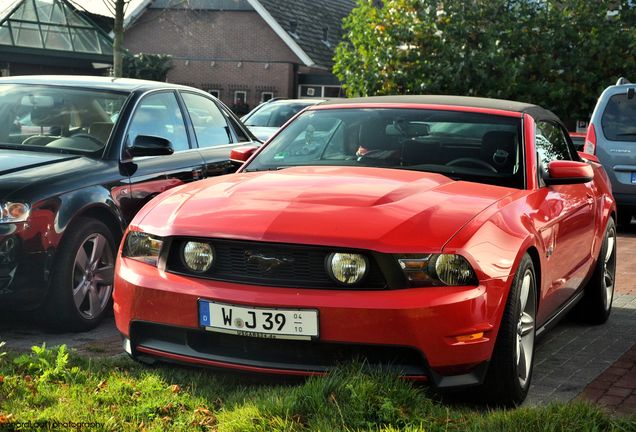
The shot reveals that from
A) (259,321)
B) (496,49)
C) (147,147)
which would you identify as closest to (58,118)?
(147,147)

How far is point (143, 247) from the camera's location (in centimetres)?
486

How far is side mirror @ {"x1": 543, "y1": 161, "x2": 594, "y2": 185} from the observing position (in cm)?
571

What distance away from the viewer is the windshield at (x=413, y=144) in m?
5.67

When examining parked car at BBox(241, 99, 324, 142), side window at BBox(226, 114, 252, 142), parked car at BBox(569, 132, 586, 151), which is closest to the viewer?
side window at BBox(226, 114, 252, 142)

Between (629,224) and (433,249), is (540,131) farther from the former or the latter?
(629,224)

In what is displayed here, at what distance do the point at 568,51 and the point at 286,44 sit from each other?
80.0ft

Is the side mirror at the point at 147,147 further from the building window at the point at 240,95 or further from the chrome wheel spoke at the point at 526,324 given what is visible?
the building window at the point at 240,95

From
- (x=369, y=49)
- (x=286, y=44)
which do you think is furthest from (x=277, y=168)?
(x=286, y=44)

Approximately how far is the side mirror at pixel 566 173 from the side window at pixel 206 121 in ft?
10.9

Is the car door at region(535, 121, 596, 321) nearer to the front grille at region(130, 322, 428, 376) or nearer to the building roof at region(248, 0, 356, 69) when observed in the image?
the front grille at region(130, 322, 428, 376)

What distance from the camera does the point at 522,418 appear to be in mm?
4074

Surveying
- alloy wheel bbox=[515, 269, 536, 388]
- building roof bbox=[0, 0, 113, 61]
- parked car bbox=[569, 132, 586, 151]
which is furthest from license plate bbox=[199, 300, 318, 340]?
building roof bbox=[0, 0, 113, 61]

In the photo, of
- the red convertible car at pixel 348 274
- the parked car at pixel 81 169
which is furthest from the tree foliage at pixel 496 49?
the red convertible car at pixel 348 274

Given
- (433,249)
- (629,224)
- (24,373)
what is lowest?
(629,224)
